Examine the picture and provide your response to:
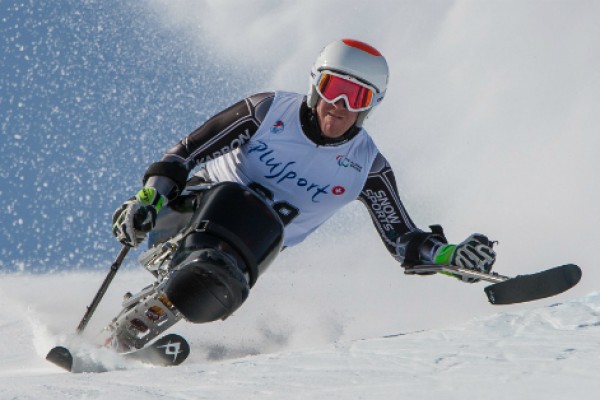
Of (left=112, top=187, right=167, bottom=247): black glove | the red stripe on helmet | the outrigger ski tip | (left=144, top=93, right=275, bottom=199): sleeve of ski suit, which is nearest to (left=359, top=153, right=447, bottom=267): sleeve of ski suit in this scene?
the red stripe on helmet

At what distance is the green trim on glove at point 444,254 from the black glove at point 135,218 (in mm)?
2195

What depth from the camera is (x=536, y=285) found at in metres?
5.61

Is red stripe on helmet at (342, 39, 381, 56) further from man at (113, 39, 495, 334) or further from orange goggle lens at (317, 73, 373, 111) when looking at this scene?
orange goggle lens at (317, 73, 373, 111)

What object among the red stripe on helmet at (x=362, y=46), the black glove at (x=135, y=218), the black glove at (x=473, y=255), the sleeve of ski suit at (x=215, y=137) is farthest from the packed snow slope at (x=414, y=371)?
the red stripe on helmet at (x=362, y=46)

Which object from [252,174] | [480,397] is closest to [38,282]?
[252,174]

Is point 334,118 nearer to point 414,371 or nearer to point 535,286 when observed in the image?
point 535,286

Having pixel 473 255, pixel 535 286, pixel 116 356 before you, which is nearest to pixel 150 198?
pixel 116 356

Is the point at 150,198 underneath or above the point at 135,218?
above

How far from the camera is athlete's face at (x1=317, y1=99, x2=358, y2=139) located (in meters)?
6.17

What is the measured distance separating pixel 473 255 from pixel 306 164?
1.41 m

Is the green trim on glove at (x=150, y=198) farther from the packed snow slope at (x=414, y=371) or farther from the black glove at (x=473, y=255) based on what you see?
the black glove at (x=473, y=255)

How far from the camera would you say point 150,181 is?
5.98 meters

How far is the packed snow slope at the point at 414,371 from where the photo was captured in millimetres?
3564

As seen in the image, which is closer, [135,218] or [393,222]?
[135,218]
